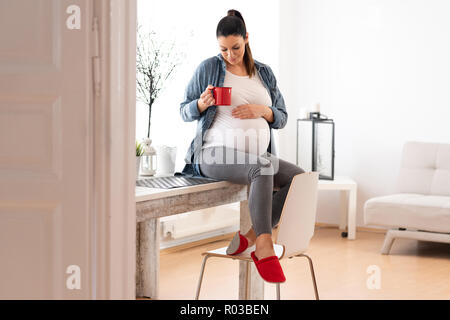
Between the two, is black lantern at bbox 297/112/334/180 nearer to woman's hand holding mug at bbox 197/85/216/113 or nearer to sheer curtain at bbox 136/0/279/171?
sheer curtain at bbox 136/0/279/171

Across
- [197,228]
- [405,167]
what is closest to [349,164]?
[405,167]

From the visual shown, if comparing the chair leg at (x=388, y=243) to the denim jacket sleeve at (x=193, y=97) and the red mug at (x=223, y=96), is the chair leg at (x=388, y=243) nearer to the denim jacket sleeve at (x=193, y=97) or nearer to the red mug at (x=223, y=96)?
the denim jacket sleeve at (x=193, y=97)

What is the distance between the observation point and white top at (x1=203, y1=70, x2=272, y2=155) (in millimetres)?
2648

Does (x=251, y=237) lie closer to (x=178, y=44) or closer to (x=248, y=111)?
(x=248, y=111)

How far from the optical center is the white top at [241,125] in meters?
2.65

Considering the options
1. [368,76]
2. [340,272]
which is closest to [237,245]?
[340,272]

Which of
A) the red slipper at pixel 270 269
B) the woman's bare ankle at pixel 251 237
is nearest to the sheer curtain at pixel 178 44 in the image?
the woman's bare ankle at pixel 251 237

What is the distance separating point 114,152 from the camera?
141cm

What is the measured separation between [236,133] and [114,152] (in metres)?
1.27

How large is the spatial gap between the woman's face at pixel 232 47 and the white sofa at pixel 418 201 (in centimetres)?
217

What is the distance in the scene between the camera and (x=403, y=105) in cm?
515

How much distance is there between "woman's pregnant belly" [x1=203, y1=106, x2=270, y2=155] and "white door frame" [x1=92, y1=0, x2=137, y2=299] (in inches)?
47.3
